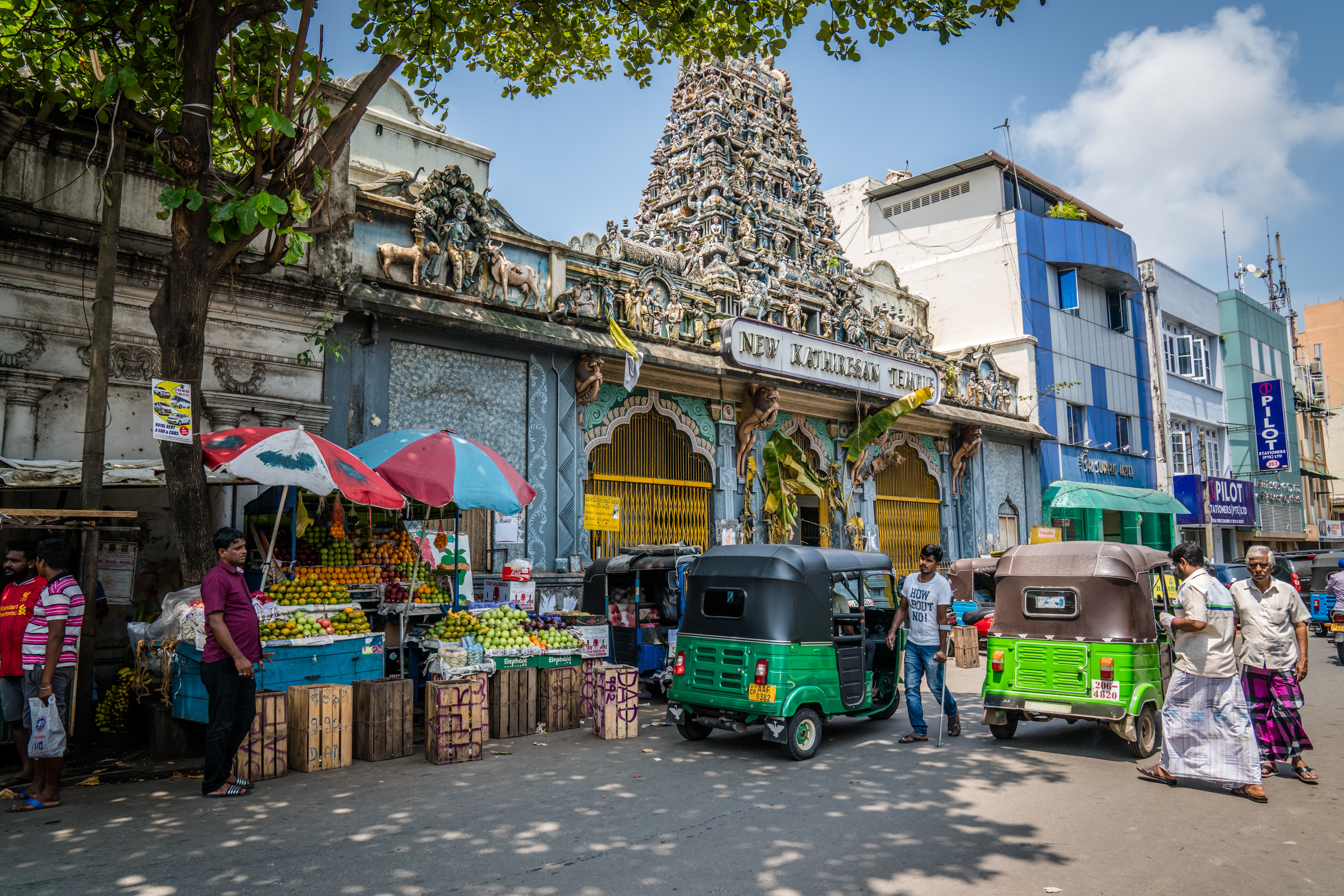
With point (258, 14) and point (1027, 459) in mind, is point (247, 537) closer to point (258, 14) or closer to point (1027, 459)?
point (258, 14)

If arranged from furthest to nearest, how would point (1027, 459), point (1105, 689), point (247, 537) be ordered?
point (1027, 459)
point (247, 537)
point (1105, 689)

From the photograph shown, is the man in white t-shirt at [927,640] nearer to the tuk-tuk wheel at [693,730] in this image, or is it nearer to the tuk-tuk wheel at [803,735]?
the tuk-tuk wheel at [803,735]

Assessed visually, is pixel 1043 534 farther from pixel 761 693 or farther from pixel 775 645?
pixel 761 693

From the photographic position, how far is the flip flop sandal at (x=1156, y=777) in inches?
261

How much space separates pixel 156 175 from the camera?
1002 centimetres

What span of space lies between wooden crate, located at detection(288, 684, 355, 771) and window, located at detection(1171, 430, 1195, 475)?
30.8 meters

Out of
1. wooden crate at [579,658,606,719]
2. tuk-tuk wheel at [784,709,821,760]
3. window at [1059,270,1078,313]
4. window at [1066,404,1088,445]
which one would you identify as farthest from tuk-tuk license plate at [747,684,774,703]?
window at [1059,270,1078,313]

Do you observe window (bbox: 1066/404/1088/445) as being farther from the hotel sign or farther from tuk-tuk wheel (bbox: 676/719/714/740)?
tuk-tuk wheel (bbox: 676/719/714/740)

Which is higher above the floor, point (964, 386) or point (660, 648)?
point (964, 386)

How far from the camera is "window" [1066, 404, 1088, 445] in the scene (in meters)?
25.1

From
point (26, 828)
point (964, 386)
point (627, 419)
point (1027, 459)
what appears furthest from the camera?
point (1027, 459)

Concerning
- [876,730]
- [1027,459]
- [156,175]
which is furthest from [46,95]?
[1027,459]

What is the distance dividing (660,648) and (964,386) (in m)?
14.3

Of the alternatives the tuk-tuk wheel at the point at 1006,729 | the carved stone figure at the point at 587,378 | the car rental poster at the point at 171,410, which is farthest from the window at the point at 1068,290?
the car rental poster at the point at 171,410
